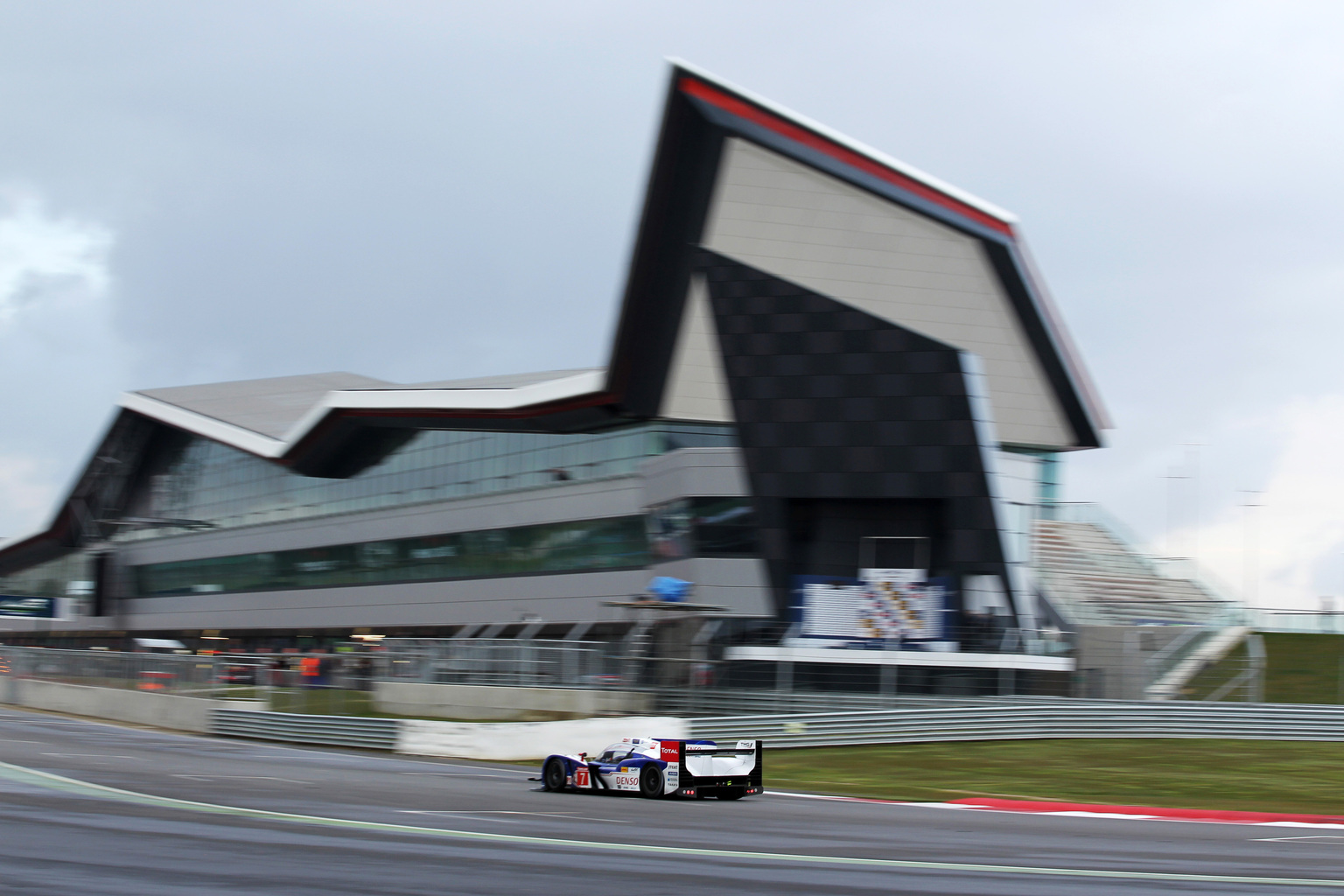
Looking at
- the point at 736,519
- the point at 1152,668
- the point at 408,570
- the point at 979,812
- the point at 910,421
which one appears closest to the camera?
the point at 979,812

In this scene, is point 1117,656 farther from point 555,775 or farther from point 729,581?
point 555,775

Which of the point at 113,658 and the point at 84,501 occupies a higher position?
the point at 84,501

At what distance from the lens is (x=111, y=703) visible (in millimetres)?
42312

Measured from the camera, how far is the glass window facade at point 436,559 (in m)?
47.7

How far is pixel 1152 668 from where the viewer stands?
103ft

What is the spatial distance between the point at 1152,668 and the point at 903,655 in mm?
5990

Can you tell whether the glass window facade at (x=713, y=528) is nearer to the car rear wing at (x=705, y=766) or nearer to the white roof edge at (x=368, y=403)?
the white roof edge at (x=368, y=403)

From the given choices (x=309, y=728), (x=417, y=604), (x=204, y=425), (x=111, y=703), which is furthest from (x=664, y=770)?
(x=204, y=425)

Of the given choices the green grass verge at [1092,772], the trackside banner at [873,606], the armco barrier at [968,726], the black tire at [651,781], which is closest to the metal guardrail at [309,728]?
the armco barrier at [968,726]

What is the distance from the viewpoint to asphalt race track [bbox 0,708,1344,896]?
8.27m

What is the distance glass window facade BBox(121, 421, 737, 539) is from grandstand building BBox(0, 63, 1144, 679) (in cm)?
Answer: 14

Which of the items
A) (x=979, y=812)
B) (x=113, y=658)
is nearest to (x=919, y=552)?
(x=979, y=812)

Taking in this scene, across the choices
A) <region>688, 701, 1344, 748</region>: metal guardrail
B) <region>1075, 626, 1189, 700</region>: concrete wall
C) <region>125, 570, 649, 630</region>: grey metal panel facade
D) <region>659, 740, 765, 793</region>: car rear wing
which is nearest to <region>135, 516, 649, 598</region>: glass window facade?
<region>125, 570, 649, 630</region>: grey metal panel facade

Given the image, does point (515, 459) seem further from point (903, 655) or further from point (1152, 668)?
point (1152, 668)
